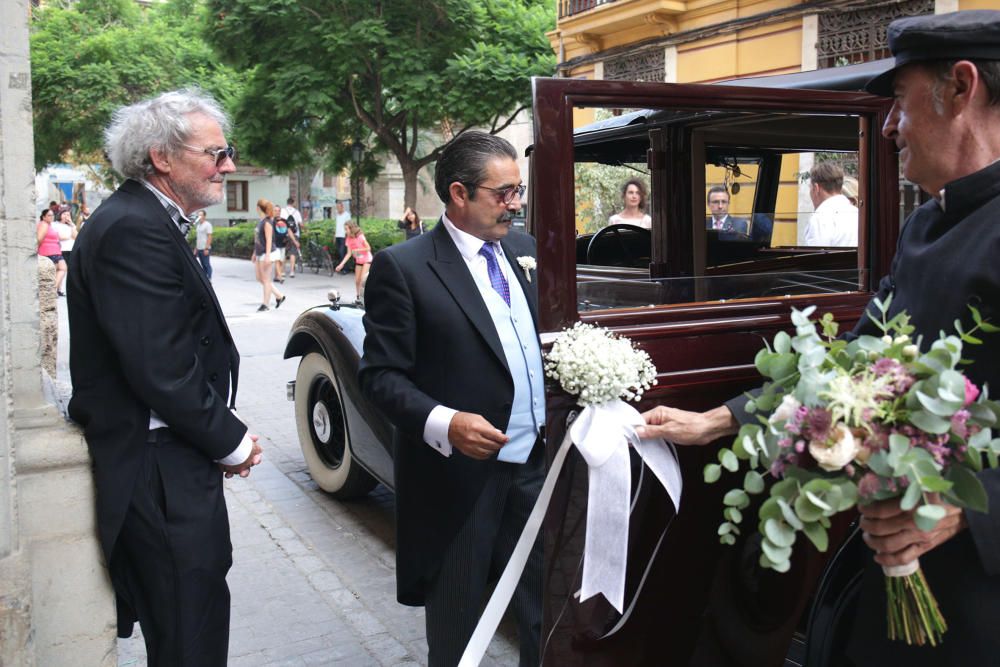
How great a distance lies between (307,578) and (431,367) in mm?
2080

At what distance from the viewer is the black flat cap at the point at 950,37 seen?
5.39ft

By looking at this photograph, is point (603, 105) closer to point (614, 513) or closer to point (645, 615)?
point (614, 513)

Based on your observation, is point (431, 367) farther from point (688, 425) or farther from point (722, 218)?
point (722, 218)

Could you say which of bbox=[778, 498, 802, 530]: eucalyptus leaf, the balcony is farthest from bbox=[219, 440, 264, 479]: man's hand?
the balcony

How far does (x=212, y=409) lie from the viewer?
232cm

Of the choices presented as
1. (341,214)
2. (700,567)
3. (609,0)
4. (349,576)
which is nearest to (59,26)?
(341,214)

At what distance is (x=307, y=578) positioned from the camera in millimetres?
4258

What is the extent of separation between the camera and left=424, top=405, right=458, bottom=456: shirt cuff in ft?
8.03

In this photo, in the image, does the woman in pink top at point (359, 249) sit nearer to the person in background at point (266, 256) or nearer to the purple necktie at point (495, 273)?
the person in background at point (266, 256)

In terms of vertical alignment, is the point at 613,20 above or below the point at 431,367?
above

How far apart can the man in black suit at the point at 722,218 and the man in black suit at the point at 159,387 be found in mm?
Result: 1878

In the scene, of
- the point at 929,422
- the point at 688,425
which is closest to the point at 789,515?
the point at 929,422

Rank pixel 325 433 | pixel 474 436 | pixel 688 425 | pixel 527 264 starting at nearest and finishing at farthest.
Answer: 1. pixel 688 425
2. pixel 474 436
3. pixel 527 264
4. pixel 325 433

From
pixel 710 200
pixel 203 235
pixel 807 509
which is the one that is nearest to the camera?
pixel 807 509
